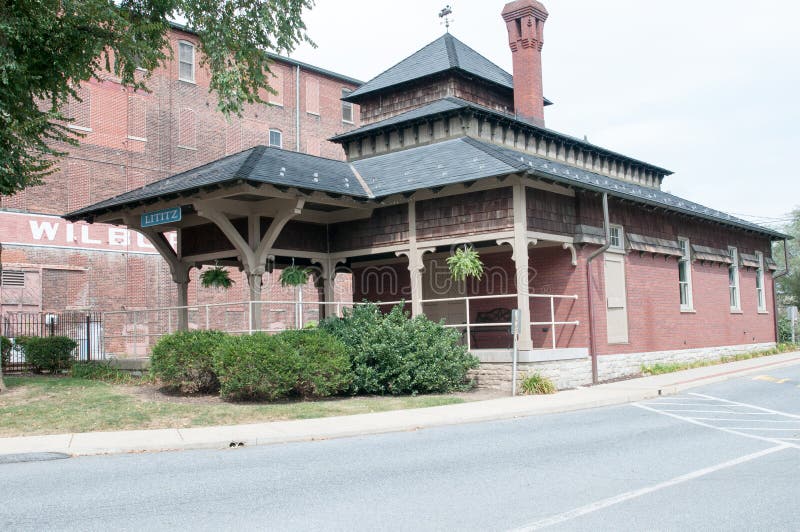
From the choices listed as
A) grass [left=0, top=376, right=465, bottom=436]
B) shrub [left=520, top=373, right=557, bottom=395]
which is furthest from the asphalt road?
shrub [left=520, top=373, right=557, bottom=395]

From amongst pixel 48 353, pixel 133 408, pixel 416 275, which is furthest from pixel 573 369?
pixel 48 353

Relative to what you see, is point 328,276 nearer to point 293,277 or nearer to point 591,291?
point 293,277

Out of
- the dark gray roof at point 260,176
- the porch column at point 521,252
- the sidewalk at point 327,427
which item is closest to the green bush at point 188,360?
the dark gray roof at point 260,176

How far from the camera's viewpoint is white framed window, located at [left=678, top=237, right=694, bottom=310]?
24562 millimetres

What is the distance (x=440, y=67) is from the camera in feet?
78.8

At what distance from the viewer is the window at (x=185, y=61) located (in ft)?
127

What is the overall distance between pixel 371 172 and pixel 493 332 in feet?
18.6

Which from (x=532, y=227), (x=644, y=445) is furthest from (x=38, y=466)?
(x=532, y=227)

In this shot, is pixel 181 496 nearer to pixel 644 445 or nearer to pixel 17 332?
pixel 644 445

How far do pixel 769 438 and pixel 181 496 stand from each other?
7731 millimetres

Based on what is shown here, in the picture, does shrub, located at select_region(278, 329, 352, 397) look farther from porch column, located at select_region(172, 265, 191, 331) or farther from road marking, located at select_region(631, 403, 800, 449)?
porch column, located at select_region(172, 265, 191, 331)

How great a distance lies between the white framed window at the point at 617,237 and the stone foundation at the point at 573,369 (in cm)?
300

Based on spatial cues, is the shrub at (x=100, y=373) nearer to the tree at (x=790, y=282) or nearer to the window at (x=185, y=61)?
the window at (x=185, y=61)

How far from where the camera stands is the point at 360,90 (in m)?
25.9
